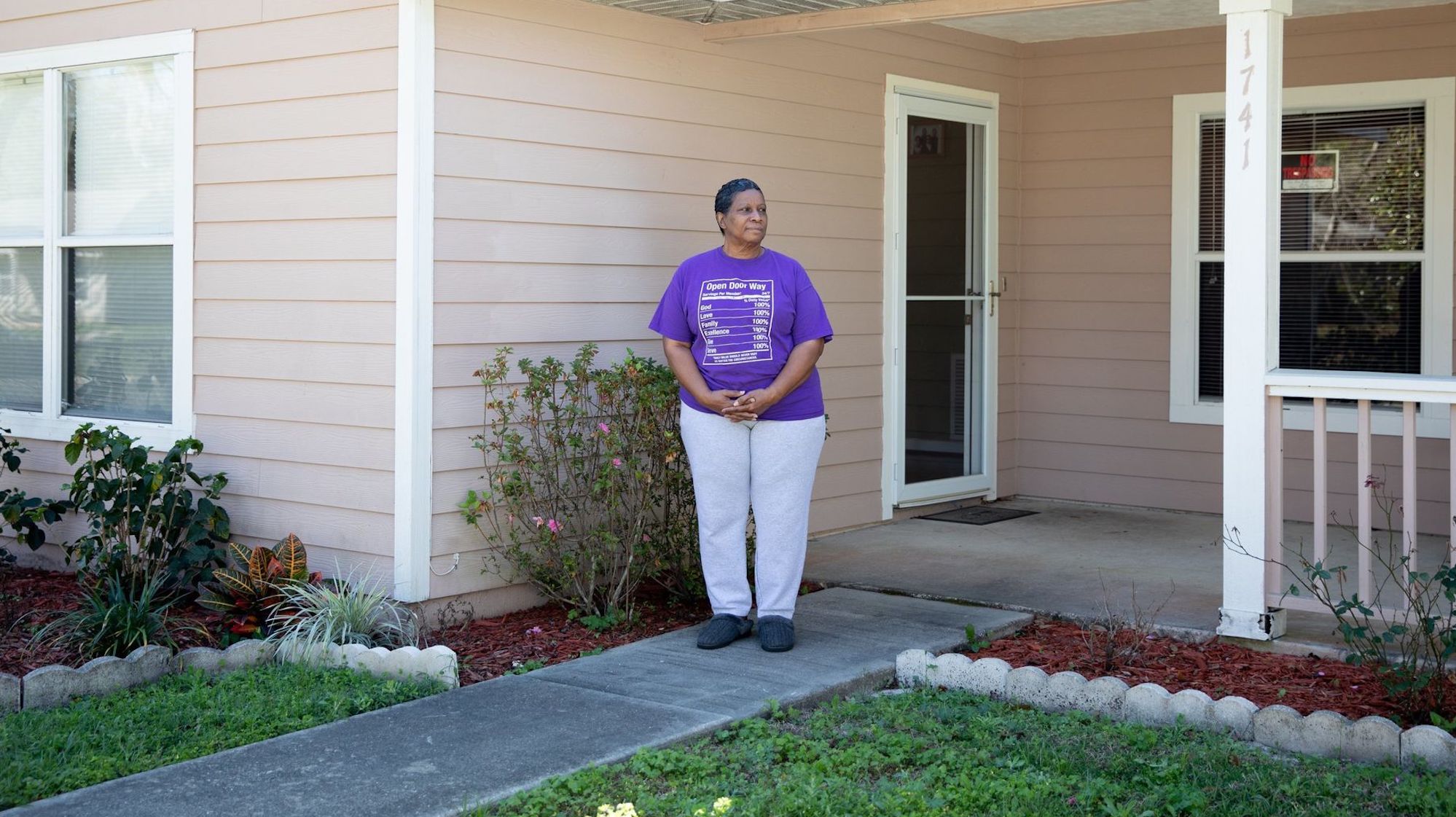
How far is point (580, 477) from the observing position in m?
5.70

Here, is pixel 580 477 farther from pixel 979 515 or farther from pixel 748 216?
pixel 979 515

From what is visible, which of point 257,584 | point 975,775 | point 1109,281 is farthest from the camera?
point 1109,281

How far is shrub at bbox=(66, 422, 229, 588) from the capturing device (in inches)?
223

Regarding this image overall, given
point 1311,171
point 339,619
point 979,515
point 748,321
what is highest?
point 1311,171

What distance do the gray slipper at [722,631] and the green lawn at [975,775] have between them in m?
0.80

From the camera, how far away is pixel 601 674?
485 cm

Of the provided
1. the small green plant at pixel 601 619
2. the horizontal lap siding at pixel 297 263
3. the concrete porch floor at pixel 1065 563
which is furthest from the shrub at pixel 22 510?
the concrete porch floor at pixel 1065 563

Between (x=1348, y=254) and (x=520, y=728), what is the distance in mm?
5075

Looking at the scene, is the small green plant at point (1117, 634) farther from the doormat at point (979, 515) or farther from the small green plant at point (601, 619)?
the doormat at point (979, 515)

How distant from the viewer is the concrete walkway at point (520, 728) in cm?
366

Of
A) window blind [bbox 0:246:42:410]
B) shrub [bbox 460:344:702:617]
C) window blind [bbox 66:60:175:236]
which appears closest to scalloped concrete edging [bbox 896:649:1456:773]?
shrub [bbox 460:344:702:617]

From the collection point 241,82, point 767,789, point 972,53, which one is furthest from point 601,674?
point 972,53

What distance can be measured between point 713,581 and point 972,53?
3.94m

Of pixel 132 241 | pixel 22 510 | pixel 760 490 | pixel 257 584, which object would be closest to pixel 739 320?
pixel 760 490
